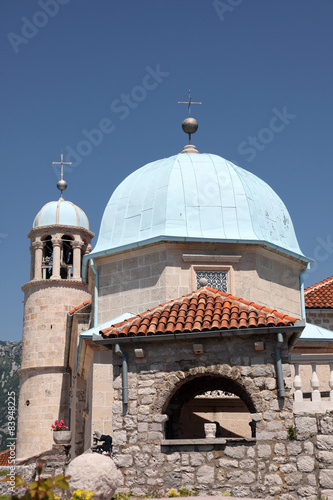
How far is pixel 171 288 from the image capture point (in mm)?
16062

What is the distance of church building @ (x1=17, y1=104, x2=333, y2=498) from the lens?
1054 cm

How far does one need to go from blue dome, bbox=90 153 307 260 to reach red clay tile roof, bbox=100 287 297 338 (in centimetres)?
421

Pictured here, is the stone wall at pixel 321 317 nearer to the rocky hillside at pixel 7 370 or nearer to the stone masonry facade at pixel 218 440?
the stone masonry facade at pixel 218 440

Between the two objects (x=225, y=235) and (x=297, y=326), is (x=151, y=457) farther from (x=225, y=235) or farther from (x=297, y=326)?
(x=225, y=235)

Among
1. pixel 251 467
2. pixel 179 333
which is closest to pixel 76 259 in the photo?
pixel 179 333

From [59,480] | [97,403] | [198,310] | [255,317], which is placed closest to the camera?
[59,480]

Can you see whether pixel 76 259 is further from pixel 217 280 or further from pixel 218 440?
pixel 218 440

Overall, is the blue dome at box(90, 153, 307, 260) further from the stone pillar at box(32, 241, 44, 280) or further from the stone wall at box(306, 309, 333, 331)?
the stone pillar at box(32, 241, 44, 280)

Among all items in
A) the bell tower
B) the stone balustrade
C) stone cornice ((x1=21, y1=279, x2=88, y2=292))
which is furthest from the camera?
stone cornice ((x1=21, y1=279, x2=88, y2=292))

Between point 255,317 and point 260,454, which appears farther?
point 255,317

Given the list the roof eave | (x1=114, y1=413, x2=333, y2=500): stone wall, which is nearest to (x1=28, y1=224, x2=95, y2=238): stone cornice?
the roof eave

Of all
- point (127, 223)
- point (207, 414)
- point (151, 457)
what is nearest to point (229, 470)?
point (151, 457)

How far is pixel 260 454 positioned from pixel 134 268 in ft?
23.8

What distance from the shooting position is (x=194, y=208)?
17062 mm
